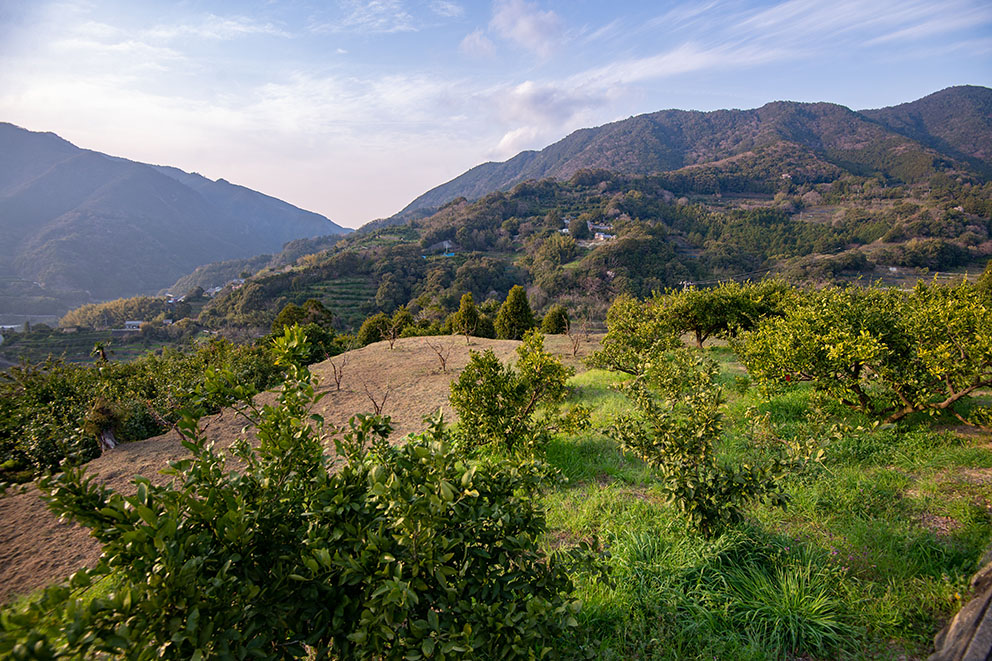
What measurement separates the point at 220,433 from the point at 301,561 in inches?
362

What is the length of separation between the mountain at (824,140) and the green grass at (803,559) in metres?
146

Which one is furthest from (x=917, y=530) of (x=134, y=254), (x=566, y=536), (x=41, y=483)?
(x=134, y=254)

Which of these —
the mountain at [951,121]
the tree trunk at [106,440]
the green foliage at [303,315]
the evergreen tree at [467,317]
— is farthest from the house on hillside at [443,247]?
the mountain at [951,121]

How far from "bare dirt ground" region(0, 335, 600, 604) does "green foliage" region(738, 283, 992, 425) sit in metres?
5.89

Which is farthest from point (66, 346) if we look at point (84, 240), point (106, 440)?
point (84, 240)

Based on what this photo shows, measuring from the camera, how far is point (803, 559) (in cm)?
337

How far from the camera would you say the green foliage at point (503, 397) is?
18.3 ft

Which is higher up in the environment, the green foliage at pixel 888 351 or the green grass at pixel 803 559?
the green foliage at pixel 888 351

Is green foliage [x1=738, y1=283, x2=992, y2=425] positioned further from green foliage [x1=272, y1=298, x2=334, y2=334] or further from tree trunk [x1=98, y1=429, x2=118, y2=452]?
green foliage [x1=272, y1=298, x2=334, y2=334]

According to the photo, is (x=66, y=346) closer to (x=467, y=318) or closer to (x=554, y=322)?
(x=467, y=318)

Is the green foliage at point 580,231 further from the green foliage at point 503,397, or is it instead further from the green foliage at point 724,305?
the green foliage at point 503,397

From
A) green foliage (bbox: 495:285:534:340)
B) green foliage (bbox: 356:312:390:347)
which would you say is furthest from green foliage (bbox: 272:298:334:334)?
green foliage (bbox: 495:285:534:340)

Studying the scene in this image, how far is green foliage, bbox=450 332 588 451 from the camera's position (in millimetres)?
5574

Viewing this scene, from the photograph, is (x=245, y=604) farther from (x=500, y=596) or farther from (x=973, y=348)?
(x=973, y=348)
